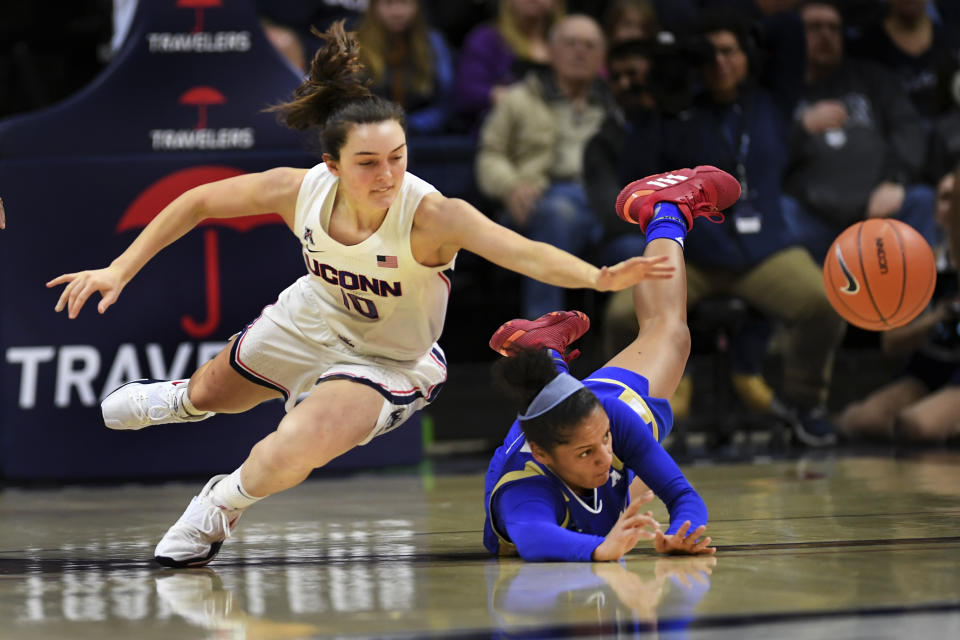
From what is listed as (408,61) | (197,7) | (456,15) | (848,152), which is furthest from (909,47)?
(197,7)

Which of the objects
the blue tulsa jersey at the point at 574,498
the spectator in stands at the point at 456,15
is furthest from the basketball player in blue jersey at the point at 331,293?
the spectator in stands at the point at 456,15

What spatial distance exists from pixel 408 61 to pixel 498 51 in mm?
530

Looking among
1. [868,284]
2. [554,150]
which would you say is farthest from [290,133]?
[868,284]

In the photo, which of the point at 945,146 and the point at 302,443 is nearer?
the point at 302,443

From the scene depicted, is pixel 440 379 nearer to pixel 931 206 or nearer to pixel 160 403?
pixel 160 403

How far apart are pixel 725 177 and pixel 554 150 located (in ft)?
8.50

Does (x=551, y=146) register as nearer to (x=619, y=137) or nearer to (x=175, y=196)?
(x=619, y=137)

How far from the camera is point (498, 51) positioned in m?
7.73

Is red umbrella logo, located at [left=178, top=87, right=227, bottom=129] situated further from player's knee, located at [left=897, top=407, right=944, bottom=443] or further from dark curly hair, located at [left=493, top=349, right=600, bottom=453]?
player's knee, located at [left=897, top=407, right=944, bottom=443]

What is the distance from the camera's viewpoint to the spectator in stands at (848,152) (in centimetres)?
716

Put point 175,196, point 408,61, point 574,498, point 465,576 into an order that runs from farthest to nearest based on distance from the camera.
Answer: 1. point 408,61
2. point 175,196
3. point 574,498
4. point 465,576

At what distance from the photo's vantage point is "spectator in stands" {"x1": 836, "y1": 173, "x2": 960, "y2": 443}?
265 inches

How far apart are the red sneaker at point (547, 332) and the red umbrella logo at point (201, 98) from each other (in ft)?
7.71

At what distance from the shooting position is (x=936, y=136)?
7.42 metres
